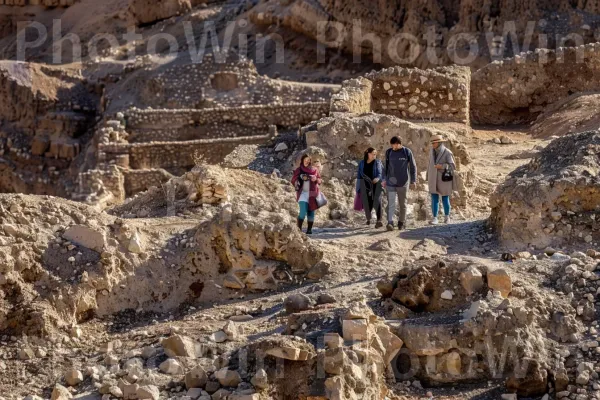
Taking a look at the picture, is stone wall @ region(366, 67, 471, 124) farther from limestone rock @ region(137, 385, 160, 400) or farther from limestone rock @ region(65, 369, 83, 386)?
limestone rock @ region(137, 385, 160, 400)

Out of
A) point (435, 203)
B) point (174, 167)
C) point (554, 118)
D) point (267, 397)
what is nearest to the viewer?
point (267, 397)

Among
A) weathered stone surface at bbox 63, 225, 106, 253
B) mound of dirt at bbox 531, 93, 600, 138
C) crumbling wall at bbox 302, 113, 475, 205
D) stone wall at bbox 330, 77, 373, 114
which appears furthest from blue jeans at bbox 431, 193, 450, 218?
stone wall at bbox 330, 77, 373, 114

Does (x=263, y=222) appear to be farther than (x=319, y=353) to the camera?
Yes

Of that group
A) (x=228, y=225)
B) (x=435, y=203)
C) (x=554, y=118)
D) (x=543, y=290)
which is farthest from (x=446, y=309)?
(x=554, y=118)

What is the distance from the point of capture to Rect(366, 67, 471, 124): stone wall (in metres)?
22.5

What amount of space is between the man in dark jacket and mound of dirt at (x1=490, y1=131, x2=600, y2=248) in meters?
1.09

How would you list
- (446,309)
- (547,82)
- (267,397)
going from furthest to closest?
(547,82), (446,309), (267,397)

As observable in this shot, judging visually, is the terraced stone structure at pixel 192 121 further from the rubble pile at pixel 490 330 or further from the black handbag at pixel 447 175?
the rubble pile at pixel 490 330

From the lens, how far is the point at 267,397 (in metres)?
9.63

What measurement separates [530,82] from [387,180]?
1128 cm

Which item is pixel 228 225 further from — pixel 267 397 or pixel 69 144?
pixel 69 144

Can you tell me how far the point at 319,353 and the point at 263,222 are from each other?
2.83 metres

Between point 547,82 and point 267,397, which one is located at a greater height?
point 547,82

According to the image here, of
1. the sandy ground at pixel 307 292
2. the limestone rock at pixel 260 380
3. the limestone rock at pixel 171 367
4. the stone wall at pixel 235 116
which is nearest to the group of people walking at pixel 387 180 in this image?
the sandy ground at pixel 307 292
